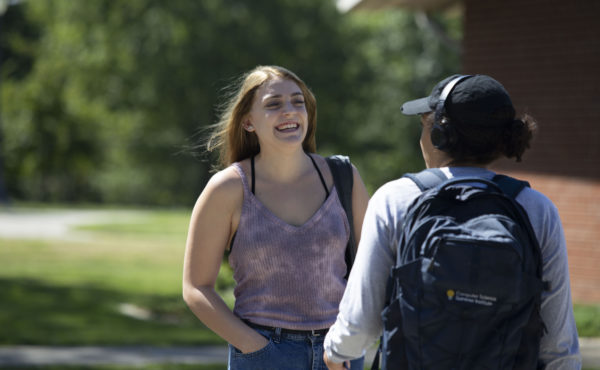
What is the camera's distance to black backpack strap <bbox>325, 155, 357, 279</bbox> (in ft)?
10.5

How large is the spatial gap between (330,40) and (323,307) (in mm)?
33405

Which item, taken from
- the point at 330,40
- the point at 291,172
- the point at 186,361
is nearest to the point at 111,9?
the point at 330,40

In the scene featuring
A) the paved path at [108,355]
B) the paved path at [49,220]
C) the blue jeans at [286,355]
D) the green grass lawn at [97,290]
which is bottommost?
the paved path at [49,220]

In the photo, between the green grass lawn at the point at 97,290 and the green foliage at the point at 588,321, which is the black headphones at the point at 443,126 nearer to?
the green foliage at the point at 588,321

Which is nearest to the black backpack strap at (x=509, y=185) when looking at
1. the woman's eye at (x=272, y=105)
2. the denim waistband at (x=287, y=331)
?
the denim waistband at (x=287, y=331)

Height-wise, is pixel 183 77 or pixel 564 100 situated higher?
pixel 564 100

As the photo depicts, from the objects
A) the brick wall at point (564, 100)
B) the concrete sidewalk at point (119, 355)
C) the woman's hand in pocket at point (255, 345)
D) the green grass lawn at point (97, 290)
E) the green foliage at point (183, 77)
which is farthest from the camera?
the green foliage at point (183, 77)

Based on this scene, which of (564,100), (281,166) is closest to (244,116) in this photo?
(281,166)

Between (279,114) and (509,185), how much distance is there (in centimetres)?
118

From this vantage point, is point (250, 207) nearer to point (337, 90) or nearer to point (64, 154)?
point (337, 90)

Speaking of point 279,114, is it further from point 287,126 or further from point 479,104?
point 479,104

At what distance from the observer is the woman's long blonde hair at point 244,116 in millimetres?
3260

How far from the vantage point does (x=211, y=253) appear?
9.89 ft

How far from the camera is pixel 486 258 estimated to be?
6.81 feet
